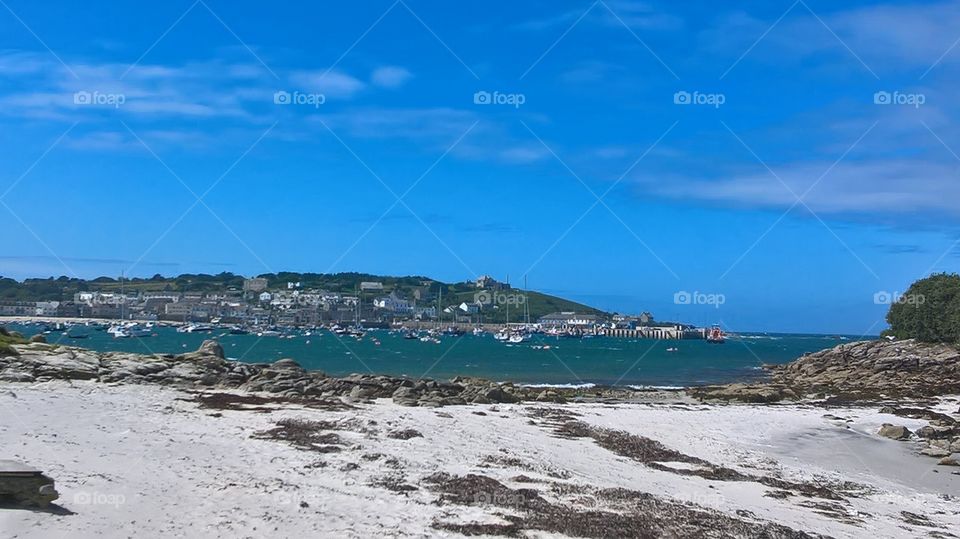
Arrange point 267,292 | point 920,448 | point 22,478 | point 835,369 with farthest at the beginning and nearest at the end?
point 267,292 < point 835,369 < point 920,448 < point 22,478

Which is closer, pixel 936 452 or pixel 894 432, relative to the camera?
pixel 936 452

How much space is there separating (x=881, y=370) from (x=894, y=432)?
3596cm

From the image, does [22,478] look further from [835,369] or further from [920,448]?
[835,369]

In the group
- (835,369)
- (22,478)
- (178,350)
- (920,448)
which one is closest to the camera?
(22,478)

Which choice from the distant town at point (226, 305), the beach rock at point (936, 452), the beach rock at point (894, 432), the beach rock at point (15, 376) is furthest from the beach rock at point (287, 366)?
the distant town at point (226, 305)

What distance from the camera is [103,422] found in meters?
17.1

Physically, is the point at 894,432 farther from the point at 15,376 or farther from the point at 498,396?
the point at 15,376

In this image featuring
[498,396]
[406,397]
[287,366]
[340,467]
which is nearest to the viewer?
[340,467]

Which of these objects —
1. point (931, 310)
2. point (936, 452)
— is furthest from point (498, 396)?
point (931, 310)

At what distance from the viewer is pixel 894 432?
28125 mm

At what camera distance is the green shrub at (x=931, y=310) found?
65.6 m

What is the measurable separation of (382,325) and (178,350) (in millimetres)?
91953

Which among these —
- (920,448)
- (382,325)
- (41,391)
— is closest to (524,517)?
(41,391)

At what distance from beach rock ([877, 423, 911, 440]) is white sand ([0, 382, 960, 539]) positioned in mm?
1250
